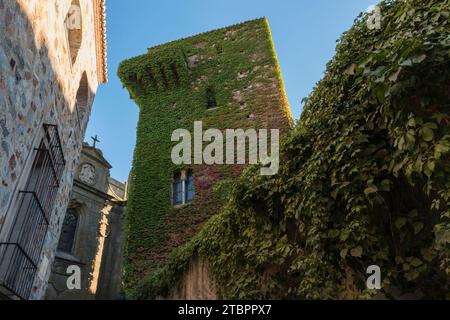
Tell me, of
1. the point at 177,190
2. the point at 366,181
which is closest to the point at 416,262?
the point at 366,181

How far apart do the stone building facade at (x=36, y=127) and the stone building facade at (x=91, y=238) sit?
11617mm

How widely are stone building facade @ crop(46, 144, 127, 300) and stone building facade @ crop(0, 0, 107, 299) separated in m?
11.6

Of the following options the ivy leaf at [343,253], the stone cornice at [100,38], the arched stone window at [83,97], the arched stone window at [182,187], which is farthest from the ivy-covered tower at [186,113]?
the ivy leaf at [343,253]

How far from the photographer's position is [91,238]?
1953 centimetres

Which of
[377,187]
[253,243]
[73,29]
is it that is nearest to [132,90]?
[73,29]

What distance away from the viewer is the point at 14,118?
426 centimetres

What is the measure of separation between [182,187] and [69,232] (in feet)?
28.5

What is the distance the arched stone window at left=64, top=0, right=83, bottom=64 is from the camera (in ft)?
22.1

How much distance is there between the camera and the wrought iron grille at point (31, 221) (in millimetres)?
4621

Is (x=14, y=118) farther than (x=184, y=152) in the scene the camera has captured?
No

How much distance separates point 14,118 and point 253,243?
12.1 ft

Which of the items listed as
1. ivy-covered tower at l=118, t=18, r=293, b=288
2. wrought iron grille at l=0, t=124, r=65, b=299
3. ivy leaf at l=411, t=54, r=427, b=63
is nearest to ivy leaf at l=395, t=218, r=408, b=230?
ivy leaf at l=411, t=54, r=427, b=63

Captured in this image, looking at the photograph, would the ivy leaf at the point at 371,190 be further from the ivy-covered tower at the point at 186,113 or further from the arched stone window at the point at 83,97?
the ivy-covered tower at the point at 186,113
